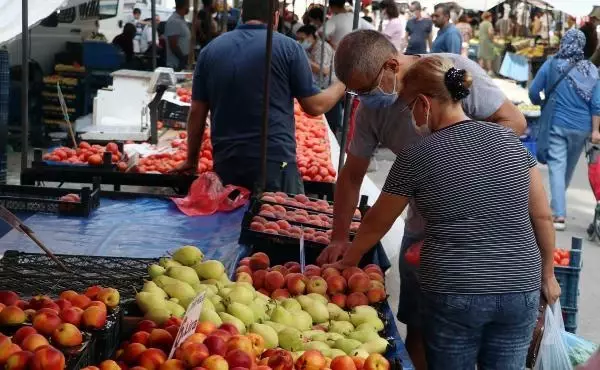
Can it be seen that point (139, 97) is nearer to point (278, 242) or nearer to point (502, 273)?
point (278, 242)

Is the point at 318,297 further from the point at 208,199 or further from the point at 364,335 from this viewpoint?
the point at 208,199

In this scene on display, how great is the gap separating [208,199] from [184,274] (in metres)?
1.89

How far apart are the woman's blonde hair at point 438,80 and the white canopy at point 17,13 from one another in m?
4.08

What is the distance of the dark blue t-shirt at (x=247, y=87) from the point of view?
5801 mm

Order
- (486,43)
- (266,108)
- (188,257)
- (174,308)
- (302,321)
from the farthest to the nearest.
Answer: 1. (486,43)
2. (266,108)
3. (188,257)
4. (302,321)
5. (174,308)

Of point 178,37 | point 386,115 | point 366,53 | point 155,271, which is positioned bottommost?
point 155,271

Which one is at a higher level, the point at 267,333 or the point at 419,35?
the point at 419,35

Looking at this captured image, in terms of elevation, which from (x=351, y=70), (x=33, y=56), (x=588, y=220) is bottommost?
(x=588, y=220)

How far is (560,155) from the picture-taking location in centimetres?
994

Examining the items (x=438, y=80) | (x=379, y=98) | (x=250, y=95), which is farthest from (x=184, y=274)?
(x=250, y=95)

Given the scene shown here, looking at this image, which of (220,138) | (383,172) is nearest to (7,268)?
(220,138)

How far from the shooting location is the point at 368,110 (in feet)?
13.7

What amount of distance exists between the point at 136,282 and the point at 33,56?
35.5 feet

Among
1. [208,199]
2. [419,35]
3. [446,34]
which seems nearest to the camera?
[208,199]
